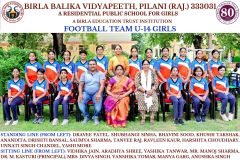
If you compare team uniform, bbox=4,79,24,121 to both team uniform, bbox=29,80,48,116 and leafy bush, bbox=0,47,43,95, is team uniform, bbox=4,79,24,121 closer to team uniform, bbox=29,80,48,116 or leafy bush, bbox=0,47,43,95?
team uniform, bbox=29,80,48,116

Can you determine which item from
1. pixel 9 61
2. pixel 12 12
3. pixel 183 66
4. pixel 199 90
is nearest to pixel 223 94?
pixel 199 90

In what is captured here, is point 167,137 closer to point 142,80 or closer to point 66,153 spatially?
point 66,153

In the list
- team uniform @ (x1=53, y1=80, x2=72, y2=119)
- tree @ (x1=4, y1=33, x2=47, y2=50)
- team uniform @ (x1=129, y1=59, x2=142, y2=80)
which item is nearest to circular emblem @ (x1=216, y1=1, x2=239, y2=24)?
team uniform @ (x1=129, y1=59, x2=142, y2=80)

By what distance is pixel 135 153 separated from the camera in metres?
4.67

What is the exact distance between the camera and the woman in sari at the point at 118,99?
6094 mm

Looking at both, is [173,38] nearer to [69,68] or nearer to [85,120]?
[69,68]

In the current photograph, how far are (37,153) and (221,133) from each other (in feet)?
7.43

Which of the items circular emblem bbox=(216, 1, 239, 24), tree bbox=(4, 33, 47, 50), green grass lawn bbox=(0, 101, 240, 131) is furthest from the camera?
tree bbox=(4, 33, 47, 50)

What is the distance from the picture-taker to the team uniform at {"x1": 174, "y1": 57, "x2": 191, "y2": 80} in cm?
666

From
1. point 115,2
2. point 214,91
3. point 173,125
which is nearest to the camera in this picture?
point 115,2

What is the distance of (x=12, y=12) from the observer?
4.61 m

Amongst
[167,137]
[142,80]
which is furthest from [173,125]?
[167,137]

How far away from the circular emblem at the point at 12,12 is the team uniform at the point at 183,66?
303cm

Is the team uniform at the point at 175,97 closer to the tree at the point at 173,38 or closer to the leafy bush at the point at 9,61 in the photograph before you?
the tree at the point at 173,38
